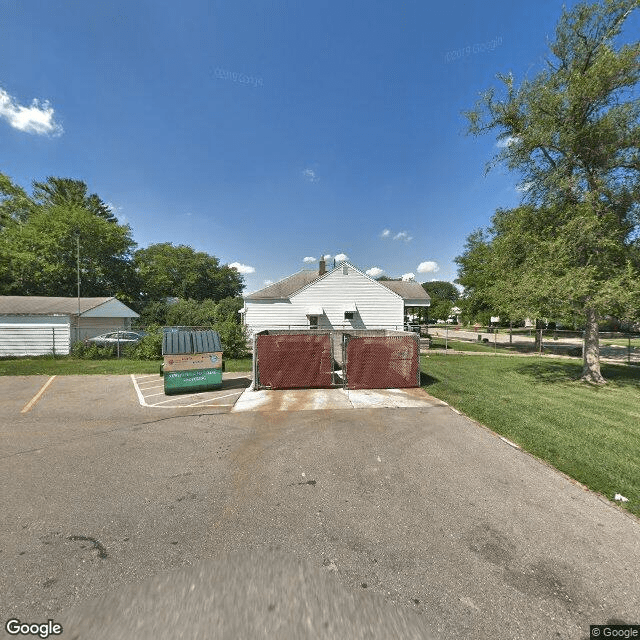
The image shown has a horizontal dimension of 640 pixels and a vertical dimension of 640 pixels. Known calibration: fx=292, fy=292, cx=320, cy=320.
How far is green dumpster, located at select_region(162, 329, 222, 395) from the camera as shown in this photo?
29.6 ft

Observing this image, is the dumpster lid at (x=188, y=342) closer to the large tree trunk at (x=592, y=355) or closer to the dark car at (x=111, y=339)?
the dark car at (x=111, y=339)

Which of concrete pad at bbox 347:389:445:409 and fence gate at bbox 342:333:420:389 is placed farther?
fence gate at bbox 342:333:420:389

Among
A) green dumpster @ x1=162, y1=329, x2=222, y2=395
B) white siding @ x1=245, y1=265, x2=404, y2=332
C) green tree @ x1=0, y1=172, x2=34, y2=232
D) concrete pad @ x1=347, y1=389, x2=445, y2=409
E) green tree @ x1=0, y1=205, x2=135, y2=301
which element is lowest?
concrete pad @ x1=347, y1=389, x2=445, y2=409

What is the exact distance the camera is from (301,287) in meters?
23.3

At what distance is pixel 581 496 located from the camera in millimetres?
3900

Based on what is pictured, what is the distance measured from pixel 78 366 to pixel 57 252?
76.0 ft

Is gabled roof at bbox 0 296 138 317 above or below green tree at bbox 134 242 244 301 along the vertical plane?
below

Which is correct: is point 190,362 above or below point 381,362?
above

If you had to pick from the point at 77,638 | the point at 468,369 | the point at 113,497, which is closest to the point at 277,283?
the point at 468,369

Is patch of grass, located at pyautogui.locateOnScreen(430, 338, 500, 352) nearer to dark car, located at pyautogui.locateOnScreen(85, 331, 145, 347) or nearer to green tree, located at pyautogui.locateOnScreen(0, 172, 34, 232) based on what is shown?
dark car, located at pyautogui.locateOnScreen(85, 331, 145, 347)

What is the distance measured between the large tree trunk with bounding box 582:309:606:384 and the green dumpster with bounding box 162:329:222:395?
13356mm

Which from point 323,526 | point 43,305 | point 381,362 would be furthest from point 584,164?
point 43,305

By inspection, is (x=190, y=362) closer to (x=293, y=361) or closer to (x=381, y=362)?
(x=293, y=361)

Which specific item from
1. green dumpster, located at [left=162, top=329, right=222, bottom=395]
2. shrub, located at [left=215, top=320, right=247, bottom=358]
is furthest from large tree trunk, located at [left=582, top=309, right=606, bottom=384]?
shrub, located at [left=215, top=320, right=247, bottom=358]
